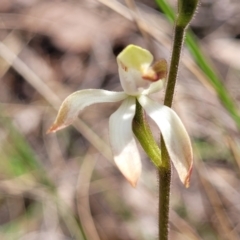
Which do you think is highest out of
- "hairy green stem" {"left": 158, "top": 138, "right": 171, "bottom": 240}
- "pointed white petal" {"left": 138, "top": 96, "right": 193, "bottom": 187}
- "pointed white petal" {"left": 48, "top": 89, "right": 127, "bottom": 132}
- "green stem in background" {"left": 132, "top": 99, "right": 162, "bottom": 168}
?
"pointed white petal" {"left": 138, "top": 96, "right": 193, "bottom": 187}

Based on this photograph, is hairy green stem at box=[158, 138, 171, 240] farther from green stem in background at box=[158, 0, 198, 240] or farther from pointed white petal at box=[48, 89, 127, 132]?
pointed white petal at box=[48, 89, 127, 132]

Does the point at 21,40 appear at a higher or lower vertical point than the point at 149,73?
lower

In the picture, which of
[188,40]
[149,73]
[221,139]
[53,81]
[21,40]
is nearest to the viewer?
[149,73]

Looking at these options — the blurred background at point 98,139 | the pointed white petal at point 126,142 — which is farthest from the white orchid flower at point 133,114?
the blurred background at point 98,139

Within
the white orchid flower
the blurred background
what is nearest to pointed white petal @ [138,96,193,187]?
the white orchid flower

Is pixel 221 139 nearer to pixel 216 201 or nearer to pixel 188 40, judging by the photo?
pixel 216 201

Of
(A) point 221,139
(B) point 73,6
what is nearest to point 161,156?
(A) point 221,139
